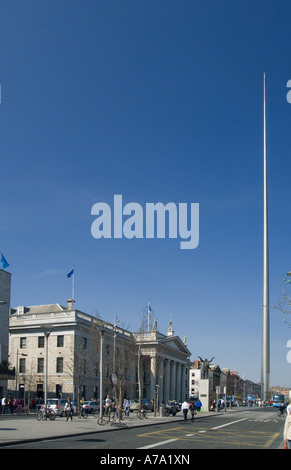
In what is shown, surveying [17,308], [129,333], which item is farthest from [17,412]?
[129,333]

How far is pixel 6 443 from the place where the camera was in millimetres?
20844

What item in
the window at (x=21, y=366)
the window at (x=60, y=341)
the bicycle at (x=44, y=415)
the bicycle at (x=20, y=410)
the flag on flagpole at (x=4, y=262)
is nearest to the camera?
the bicycle at (x=44, y=415)

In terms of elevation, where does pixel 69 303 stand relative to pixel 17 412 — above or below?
above

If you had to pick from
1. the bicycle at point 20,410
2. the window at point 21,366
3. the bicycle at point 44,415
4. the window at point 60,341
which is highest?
the window at point 60,341

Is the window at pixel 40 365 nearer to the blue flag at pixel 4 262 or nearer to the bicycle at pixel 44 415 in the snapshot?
the blue flag at pixel 4 262

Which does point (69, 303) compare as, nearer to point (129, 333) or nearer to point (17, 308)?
point (17, 308)

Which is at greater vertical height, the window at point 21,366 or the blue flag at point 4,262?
the blue flag at point 4,262

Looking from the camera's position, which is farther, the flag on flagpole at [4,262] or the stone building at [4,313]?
the stone building at [4,313]

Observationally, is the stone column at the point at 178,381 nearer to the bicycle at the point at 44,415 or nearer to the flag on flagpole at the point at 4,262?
the flag on flagpole at the point at 4,262

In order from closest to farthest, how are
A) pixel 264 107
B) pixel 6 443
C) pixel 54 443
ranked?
pixel 6 443, pixel 54 443, pixel 264 107

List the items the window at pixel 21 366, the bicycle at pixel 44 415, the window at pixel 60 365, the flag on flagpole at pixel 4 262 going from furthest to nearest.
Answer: the window at pixel 21 366 → the window at pixel 60 365 → the flag on flagpole at pixel 4 262 → the bicycle at pixel 44 415

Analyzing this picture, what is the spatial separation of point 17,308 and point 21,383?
1734cm

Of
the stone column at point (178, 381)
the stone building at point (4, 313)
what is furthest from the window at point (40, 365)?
the stone column at point (178, 381)

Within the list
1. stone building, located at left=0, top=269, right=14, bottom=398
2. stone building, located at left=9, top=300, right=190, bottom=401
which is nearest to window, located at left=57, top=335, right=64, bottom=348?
stone building, located at left=9, top=300, right=190, bottom=401
